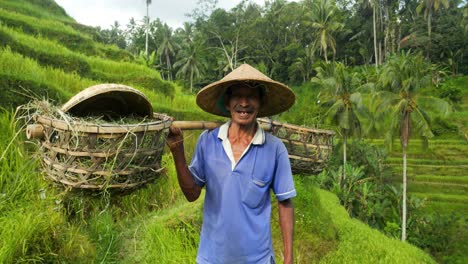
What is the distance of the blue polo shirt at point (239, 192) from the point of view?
5.82 ft

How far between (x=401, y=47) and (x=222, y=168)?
1455 inches

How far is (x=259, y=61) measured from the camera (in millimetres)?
36875

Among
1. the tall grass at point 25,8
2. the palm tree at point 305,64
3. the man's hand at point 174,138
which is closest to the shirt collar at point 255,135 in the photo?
the man's hand at point 174,138

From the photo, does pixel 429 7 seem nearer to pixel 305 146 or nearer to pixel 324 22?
pixel 324 22

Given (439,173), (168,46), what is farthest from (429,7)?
(168,46)

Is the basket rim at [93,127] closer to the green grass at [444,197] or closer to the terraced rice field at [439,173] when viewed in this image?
the terraced rice field at [439,173]

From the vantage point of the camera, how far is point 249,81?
5.89 ft

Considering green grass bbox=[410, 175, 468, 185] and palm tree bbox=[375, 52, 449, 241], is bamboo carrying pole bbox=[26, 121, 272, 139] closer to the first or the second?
palm tree bbox=[375, 52, 449, 241]

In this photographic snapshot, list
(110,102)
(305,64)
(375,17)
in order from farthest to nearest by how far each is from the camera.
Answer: (305,64), (375,17), (110,102)

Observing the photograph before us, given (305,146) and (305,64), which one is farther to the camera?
(305,64)

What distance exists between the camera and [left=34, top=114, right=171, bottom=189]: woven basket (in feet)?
5.00

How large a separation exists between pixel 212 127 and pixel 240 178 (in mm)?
329

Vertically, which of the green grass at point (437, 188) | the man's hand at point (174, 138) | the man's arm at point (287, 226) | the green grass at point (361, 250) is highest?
the man's hand at point (174, 138)

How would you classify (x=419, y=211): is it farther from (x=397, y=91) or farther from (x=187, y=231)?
(x=187, y=231)
